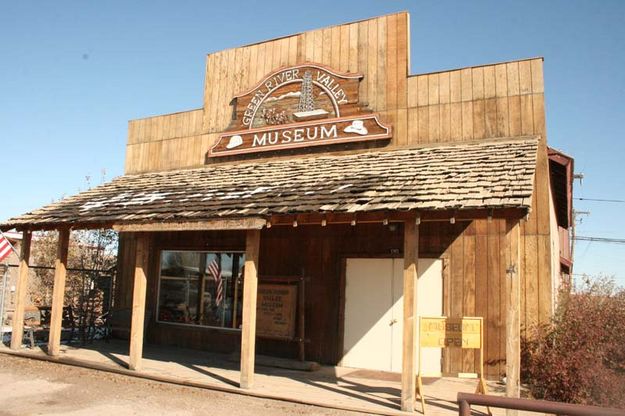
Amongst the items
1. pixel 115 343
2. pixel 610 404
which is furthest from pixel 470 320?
pixel 115 343

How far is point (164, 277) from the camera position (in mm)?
14016

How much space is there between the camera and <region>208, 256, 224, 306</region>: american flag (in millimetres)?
12891

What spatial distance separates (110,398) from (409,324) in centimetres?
463

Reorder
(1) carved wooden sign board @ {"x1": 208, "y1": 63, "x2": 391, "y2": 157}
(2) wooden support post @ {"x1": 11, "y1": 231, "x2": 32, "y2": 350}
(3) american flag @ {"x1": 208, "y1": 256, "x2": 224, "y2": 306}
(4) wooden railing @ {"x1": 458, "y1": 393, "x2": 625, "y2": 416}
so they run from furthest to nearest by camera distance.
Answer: (3) american flag @ {"x1": 208, "y1": 256, "x2": 224, "y2": 306}, (1) carved wooden sign board @ {"x1": 208, "y1": 63, "x2": 391, "y2": 157}, (2) wooden support post @ {"x1": 11, "y1": 231, "x2": 32, "y2": 350}, (4) wooden railing @ {"x1": 458, "y1": 393, "x2": 625, "y2": 416}

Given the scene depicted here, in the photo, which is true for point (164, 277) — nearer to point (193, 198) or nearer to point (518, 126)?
point (193, 198)

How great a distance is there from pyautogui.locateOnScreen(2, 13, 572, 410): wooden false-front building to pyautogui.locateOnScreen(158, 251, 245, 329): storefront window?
4 cm

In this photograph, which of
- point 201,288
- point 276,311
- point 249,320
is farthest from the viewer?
point 201,288

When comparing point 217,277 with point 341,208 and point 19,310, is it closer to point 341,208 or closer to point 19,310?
point 19,310

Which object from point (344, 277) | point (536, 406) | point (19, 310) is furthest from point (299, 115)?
point (536, 406)

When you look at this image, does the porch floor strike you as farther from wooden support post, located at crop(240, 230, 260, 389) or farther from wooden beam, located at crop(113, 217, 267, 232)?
wooden beam, located at crop(113, 217, 267, 232)

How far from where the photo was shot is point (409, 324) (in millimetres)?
7598

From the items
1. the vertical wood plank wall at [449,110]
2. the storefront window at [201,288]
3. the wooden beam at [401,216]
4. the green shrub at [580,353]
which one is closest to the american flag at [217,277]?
the storefront window at [201,288]

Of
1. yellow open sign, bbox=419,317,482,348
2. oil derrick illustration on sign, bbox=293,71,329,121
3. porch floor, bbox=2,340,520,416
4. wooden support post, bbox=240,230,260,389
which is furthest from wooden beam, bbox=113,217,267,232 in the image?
oil derrick illustration on sign, bbox=293,71,329,121

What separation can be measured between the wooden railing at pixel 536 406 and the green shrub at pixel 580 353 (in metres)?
5.16
